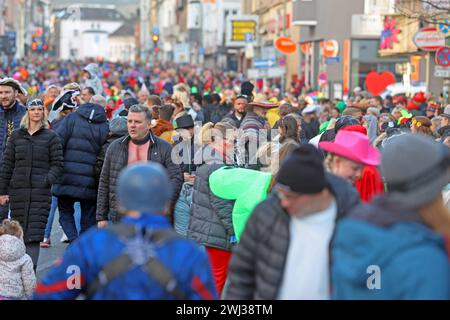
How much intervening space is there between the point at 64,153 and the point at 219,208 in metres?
2.85

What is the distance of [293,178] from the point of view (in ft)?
16.8

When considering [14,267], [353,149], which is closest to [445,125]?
[14,267]

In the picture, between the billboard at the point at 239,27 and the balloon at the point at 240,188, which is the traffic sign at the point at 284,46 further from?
the balloon at the point at 240,188

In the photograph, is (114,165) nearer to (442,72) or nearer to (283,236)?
(283,236)

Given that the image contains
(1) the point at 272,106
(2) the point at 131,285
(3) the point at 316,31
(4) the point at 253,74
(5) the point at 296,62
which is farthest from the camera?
(5) the point at 296,62

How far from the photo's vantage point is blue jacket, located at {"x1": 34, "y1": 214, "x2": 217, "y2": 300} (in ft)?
14.5

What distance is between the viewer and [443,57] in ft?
68.7

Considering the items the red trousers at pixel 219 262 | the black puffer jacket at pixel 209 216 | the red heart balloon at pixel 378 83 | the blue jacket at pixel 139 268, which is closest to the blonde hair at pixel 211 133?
the black puffer jacket at pixel 209 216

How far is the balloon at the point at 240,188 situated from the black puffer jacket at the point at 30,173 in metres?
2.06

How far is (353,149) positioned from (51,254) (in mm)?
6351

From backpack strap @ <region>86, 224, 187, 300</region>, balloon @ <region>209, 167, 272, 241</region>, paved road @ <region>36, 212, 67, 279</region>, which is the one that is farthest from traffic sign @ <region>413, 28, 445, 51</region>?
backpack strap @ <region>86, 224, 187, 300</region>

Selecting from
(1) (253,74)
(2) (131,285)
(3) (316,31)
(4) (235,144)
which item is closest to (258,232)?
(2) (131,285)

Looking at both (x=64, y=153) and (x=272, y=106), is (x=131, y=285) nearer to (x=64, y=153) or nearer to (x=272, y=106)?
(x=64, y=153)

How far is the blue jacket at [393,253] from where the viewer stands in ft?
13.5
